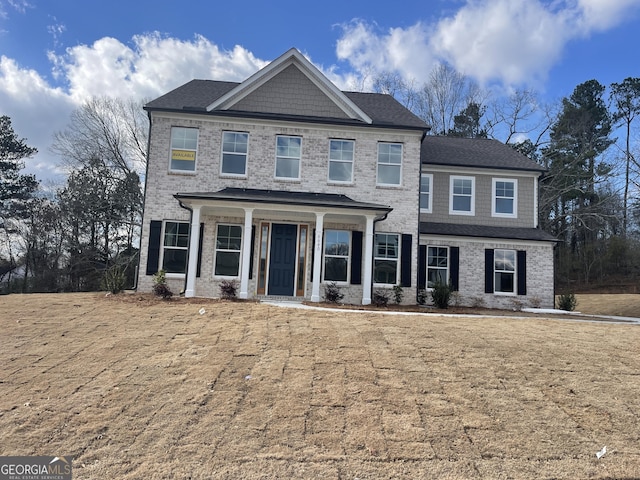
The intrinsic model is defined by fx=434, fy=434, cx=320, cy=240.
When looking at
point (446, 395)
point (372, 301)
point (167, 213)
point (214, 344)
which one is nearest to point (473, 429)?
point (446, 395)

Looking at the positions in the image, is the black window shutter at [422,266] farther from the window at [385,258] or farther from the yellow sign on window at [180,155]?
the yellow sign on window at [180,155]

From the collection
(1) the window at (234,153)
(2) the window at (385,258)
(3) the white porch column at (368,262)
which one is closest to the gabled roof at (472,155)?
(2) the window at (385,258)

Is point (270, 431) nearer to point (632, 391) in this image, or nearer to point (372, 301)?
point (632, 391)

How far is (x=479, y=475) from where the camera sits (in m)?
3.88

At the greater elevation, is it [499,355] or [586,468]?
[499,355]

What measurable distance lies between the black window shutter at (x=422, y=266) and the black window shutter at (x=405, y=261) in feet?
4.85

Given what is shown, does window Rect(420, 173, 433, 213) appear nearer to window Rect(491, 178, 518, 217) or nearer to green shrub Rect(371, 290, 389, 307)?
window Rect(491, 178, 518, 217)

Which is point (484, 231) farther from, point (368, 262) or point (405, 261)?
point (368, 262)

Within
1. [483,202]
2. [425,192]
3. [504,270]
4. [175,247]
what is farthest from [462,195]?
[175,247]

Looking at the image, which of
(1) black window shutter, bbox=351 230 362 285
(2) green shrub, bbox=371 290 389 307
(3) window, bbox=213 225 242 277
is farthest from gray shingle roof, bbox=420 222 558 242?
(3) window, bbox=213 225 242 277

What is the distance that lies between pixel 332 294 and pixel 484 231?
6.86 metres

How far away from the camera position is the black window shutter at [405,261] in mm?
14602

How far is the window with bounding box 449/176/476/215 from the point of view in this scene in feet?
56.2

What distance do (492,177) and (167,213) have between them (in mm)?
12329
